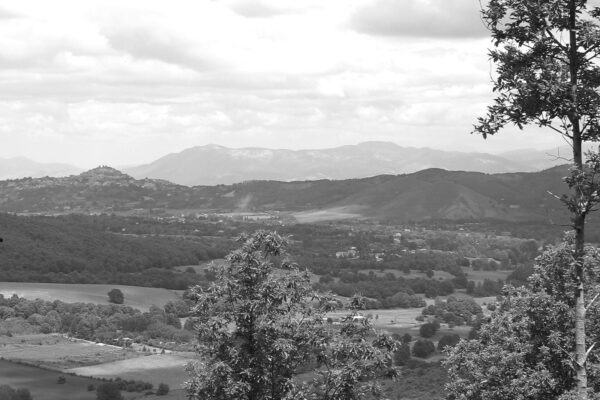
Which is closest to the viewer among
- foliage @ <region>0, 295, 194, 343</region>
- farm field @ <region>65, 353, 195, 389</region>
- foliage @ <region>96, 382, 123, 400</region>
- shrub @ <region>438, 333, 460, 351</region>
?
foliage @ <region>96, 382, 123, 400</region>

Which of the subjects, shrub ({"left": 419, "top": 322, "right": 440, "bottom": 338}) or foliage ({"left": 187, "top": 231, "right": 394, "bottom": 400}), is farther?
shrub ({"left": 419, "top": 322, "right": 440, "bottom": 338})

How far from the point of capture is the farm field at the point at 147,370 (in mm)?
116625

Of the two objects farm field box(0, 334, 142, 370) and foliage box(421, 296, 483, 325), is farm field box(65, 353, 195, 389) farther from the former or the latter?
foliage box(421, 296, 483, 325)

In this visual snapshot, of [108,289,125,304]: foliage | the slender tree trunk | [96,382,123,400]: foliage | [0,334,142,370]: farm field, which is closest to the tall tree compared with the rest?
the slender tree trunk

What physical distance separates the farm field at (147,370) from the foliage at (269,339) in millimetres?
88774

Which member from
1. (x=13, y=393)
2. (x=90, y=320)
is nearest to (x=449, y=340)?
(x=90, y=320)

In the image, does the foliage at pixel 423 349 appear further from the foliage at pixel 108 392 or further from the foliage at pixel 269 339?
the foliage at pixel 269 339

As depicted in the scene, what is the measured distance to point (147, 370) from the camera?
409 feet

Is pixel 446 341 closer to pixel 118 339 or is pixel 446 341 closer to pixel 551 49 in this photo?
pixel 118 339

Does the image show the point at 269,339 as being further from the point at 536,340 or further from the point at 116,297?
the point at 116,297

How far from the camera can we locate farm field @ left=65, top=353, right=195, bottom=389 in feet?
383

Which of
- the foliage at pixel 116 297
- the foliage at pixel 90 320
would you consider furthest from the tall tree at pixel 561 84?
the foliage at pixel 116 297

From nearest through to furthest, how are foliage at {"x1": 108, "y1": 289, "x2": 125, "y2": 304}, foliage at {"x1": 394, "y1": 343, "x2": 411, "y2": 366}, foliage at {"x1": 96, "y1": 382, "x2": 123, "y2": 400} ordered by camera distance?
foliage at {"x1": 96, "y1": 382, "x2": 123, "y2": 400} < foliage at {"x1": 394, "y1": 343, "x2": 411, "y2": 366} < foliage at {"x1": 108, "y1": 289, "x2": 125, "y2": 304}

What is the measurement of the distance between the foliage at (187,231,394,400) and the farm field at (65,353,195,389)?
291 feet
